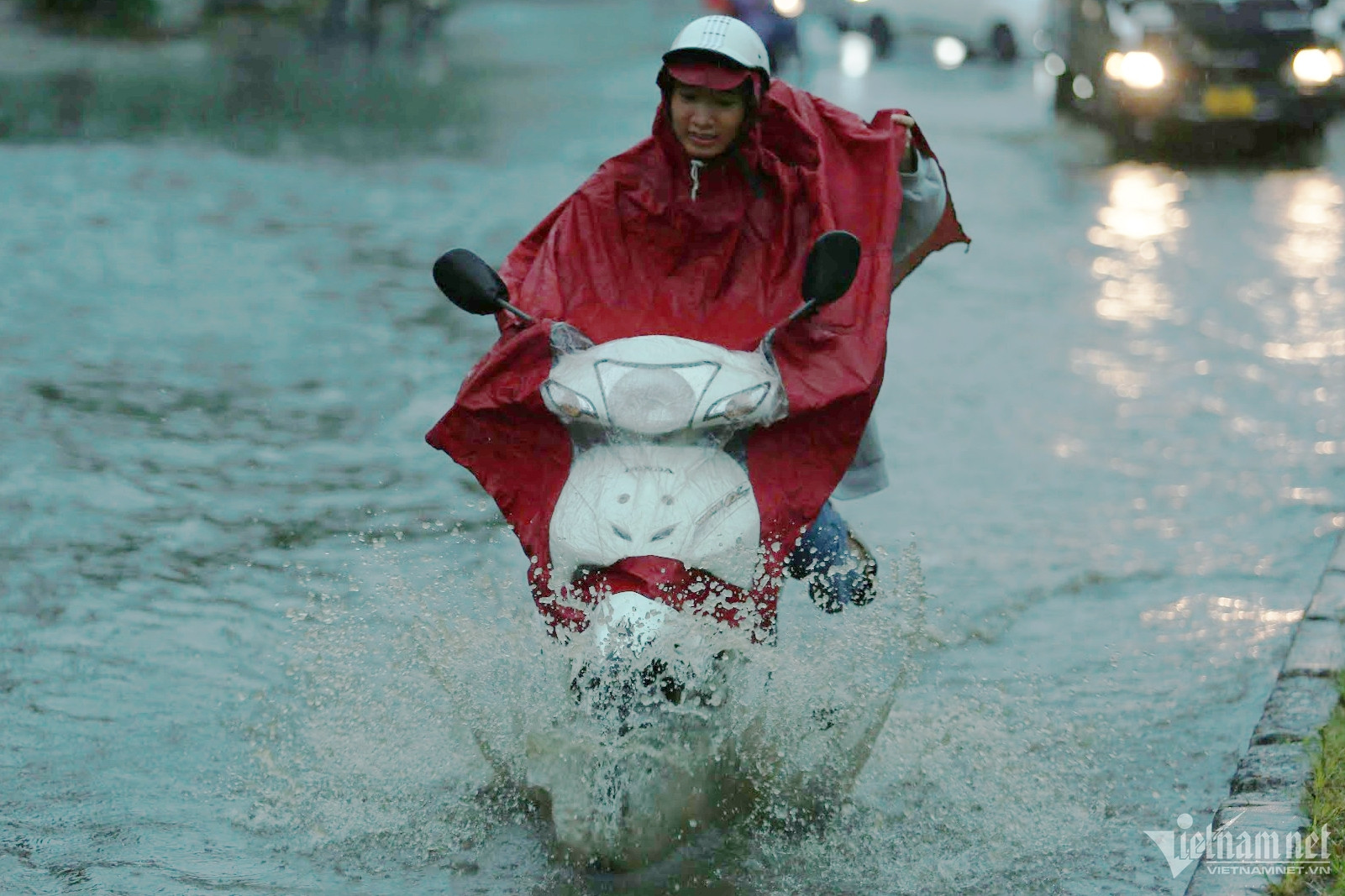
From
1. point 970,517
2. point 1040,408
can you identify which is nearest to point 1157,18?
point 1040,408

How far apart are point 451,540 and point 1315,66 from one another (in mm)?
11306

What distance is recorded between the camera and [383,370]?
8.90 m

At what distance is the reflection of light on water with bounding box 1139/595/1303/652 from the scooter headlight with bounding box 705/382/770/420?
2352mm

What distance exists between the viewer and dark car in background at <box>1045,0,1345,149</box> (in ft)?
51.5

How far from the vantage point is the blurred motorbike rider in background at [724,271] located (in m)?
4.39

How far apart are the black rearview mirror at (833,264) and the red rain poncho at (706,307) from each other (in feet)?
0.55

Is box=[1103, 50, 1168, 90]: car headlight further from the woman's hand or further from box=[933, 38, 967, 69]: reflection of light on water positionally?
the woman's hand

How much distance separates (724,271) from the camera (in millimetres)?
4531

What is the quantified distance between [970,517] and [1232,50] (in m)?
9.86

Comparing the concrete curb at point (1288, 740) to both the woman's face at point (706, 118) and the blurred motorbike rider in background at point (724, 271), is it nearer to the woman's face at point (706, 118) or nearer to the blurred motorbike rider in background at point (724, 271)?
the blurred motorbike rider in background at point (724, 271)

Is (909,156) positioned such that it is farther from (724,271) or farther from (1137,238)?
(1137,238)

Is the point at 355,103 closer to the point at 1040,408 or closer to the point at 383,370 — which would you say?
the point at 383,370

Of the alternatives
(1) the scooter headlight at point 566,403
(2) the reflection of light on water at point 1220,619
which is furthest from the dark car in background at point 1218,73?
(1) the scooter headlight at point 566,403

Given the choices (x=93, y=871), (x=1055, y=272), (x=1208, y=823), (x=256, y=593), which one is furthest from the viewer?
(x=1055, y=272)
